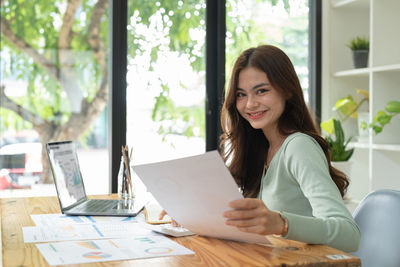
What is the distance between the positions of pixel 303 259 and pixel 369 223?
0.53 m

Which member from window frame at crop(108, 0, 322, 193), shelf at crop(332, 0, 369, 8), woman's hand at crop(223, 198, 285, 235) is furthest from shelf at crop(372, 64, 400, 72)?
woman's hand at crop(223, 198, 285, 235)

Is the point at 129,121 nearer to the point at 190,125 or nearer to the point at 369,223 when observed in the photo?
the point at 190,125

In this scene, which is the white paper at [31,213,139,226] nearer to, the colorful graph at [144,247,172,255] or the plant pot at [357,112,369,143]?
the colorful graph at [144,247,172,255]

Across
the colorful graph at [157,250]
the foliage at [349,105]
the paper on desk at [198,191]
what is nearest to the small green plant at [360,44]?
the foliage at [349,105]

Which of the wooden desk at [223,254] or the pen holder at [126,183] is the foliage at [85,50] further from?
the wooden desk at [223,254]

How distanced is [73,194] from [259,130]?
2.23ft

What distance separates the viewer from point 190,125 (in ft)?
10.7

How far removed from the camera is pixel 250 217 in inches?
42.3

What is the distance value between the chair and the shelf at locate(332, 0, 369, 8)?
1915 mm

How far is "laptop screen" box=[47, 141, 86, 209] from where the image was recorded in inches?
65.7

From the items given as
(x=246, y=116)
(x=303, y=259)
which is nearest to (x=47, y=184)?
(x=246, y=116)

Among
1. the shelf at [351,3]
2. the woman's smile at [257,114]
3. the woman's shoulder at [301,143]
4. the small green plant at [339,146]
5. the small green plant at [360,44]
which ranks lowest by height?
the small green plant at [339,146]

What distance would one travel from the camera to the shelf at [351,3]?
311cm

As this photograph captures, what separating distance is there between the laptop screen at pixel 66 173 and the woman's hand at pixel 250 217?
0.72 metres
